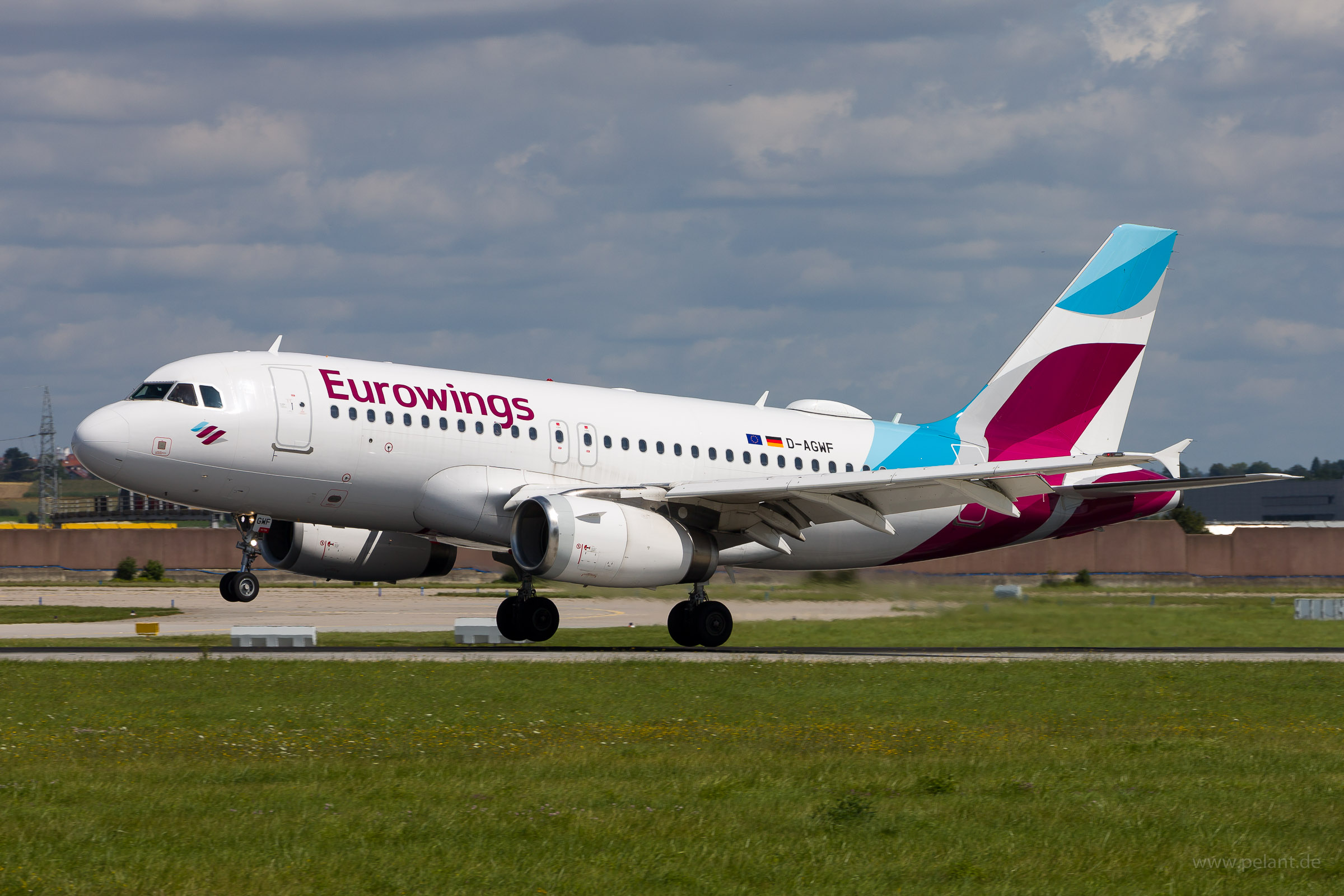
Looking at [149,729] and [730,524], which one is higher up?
[730,524]

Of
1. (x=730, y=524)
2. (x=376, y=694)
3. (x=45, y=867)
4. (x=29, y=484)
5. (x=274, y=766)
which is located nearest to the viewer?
(x=45, y=867)

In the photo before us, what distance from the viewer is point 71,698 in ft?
65.1

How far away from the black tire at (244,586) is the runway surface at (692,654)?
3.63 feet

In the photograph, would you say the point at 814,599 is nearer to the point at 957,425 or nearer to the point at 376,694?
the point at 957,425

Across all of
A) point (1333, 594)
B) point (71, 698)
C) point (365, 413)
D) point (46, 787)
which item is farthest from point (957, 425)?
point (1333, 594)

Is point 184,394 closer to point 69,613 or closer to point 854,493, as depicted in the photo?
point 854,493

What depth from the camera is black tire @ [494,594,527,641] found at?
30266 mm

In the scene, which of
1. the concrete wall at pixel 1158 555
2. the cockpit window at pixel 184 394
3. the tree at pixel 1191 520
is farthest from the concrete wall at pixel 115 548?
the tree at pixel 1191 520

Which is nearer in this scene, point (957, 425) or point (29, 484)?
point (957, 425)

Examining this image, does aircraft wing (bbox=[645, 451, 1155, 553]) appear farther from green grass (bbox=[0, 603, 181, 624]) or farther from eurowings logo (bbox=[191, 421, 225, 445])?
green grass (bbox=[0, 603, 181, 624])

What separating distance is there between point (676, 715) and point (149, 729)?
21.2 feet

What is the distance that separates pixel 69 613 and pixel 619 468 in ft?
90.1

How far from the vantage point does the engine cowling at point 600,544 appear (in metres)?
26.1

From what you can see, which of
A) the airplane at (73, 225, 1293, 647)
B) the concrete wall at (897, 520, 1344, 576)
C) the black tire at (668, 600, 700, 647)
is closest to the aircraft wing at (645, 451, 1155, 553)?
the airplane at (73, 225, 1293, 647)
